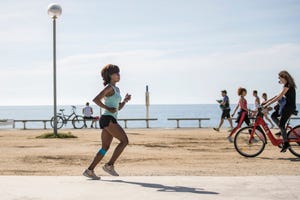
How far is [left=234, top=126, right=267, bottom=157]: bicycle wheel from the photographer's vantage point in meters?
11.6

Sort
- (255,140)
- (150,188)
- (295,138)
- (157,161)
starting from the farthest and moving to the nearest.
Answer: (255,140)
(157,161)
(295,138)
(150,188)

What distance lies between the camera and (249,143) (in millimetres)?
11672

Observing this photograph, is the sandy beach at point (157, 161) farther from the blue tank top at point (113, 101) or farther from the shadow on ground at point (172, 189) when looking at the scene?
the shadow on ground at point (172, 189)

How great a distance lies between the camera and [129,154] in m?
13.0

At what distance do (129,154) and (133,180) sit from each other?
6014 mm

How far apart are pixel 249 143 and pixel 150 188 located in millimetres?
5794

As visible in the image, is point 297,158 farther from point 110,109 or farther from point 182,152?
point 110,109

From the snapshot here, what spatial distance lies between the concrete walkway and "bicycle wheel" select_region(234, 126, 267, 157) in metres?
4.70

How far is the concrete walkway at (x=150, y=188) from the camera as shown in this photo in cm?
578

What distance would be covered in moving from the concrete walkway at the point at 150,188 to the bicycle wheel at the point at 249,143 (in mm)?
4705

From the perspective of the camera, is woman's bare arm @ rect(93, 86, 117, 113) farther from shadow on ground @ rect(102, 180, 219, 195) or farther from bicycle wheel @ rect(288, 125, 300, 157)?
bicycle wheel @ rect(288, 125, 300, 157)

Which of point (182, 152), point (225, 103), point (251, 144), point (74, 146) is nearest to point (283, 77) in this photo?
point (251, 144)

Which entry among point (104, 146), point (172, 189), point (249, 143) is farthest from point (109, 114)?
point (249, 143)

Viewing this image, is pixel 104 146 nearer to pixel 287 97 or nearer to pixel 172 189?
pixel 172 189
